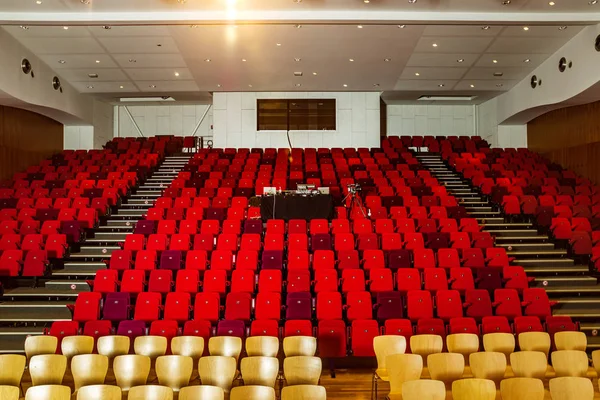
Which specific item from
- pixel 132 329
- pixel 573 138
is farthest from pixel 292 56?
pixel 132 329

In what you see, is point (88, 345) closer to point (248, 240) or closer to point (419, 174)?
point (248, 240)

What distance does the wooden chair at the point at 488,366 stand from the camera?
14.9 ft

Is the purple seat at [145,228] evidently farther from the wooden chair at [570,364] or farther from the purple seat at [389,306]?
the wooden chair at [570,364]

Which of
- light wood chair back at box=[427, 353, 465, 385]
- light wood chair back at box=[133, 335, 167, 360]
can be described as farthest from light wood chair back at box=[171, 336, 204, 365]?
light wood chair back at box=[427, 353, 465, 385]

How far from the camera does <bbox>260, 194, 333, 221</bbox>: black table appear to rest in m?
9.00

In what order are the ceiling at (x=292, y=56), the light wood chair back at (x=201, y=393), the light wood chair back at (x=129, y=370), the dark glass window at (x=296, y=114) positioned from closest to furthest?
the light wood chair back at (x=201, y=393) → the light wood chair back at (x=129, y=370) → the ceiling at (x=292, y=56) → the dark glass window at (x=296, y=114)

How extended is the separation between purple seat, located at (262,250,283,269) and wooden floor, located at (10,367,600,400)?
184cm

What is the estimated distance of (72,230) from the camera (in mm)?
8711

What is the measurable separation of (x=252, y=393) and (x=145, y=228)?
510 centimetres

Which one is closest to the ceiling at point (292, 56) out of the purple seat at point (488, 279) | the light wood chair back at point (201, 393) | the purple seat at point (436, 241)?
the purple seat at point (436, 241)

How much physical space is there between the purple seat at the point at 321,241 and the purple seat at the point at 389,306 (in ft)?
5.30

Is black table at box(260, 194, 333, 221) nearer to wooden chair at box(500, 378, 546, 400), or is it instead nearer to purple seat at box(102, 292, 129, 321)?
purple seat at box(102, 292, 129, 321)

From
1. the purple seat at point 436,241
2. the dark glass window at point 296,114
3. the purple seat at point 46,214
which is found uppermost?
the dark glass window at point 296,114

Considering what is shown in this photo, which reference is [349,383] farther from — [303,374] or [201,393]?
[201,393]
